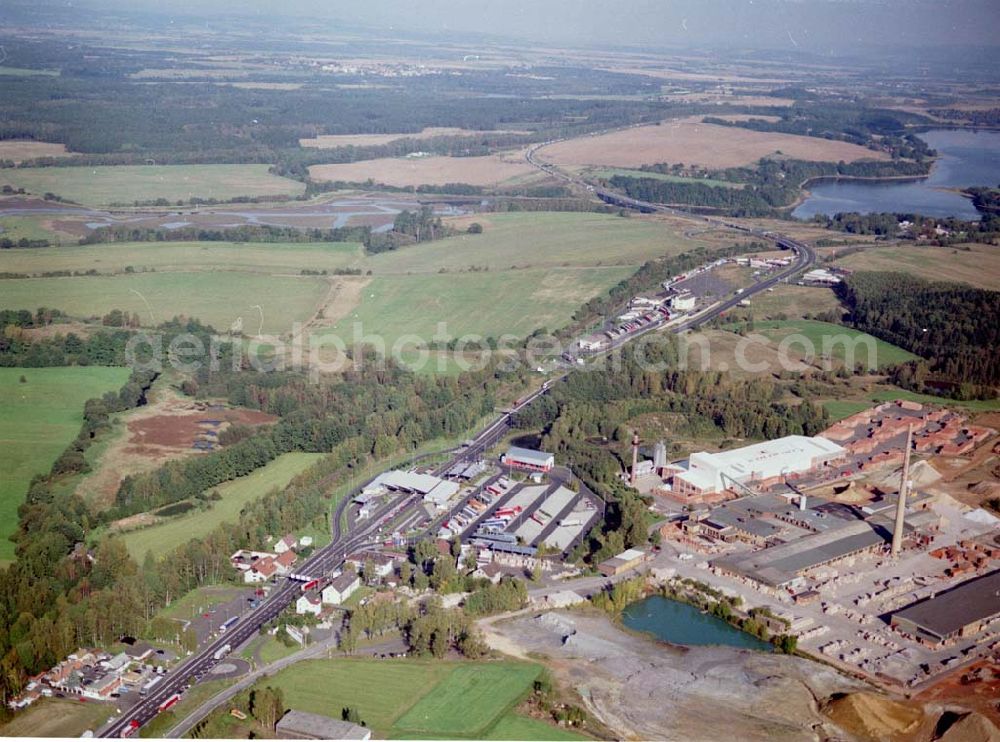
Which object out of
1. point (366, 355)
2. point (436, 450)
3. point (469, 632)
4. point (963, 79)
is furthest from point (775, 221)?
point (469, 632)

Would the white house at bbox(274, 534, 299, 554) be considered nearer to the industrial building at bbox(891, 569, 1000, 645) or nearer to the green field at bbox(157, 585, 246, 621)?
the green field at bbox(157, 585, 246, 621)

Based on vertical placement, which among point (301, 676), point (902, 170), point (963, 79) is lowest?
point (301, 676)

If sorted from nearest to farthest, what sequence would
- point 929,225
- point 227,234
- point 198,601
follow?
point 198,601 < point 227,234 < point 929,225

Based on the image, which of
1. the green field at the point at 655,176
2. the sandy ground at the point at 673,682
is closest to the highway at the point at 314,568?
the sandy ground at the point at 673,682

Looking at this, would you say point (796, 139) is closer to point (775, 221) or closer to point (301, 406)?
point (775, 221)

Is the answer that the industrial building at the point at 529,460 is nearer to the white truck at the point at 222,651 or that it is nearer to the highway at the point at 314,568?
the highway at the point at 314,568

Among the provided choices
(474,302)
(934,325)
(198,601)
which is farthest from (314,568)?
(934,325)

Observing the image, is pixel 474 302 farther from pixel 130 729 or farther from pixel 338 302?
pixel 130 729
